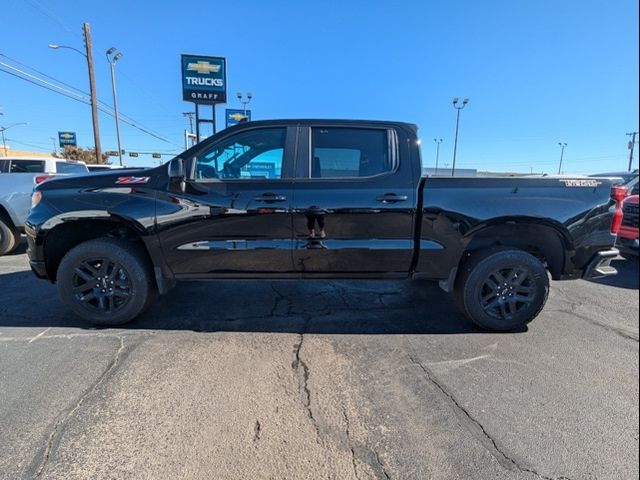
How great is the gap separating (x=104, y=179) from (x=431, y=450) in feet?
11.6

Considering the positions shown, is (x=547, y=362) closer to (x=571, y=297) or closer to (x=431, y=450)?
(x=431, y=450)

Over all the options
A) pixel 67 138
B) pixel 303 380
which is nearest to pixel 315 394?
pixel 303 380

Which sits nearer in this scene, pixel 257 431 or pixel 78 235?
pixel 257 431

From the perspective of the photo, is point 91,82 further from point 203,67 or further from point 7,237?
point 7,237

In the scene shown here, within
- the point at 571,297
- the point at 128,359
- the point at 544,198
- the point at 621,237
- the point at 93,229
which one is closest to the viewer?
the point at 128,359

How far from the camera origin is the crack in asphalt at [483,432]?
1.93 m

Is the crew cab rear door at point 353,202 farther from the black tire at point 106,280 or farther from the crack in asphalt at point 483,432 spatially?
the black tire at point 106,280

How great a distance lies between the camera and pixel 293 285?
192 inches

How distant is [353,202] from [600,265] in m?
2.56

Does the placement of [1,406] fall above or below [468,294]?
below

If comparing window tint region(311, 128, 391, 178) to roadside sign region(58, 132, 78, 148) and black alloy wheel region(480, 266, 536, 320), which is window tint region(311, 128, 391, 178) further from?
roadside sign region(58, 132, 78, 148)

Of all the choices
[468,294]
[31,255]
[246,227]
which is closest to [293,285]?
[246,227]

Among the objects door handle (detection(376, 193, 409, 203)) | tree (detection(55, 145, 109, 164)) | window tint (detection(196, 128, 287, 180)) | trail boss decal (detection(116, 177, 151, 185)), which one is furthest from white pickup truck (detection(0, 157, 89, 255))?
tree (detection(55, 145, 109, 164))

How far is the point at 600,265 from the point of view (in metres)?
3.51
